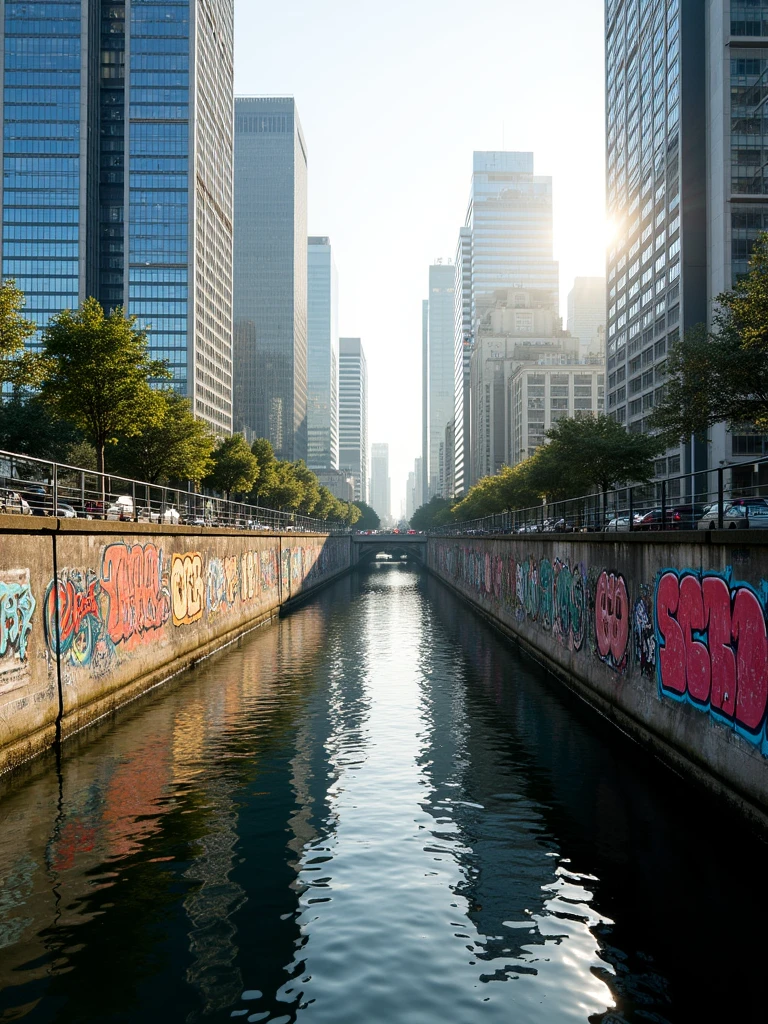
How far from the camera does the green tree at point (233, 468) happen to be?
258 feet

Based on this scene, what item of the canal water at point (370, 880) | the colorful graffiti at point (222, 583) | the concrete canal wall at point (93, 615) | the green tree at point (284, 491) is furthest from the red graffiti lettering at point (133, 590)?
the green tree at point (284, 491)

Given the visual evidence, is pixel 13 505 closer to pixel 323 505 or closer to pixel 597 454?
pixel 597 454

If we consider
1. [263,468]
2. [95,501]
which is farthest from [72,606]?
[263,468]

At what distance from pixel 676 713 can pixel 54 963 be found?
40.7 ft

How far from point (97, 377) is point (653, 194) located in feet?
339

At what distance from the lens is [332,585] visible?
3720 inches

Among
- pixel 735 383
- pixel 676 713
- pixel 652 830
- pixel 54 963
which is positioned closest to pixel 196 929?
pixel 54 963

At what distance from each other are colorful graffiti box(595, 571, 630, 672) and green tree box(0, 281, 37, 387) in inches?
1006

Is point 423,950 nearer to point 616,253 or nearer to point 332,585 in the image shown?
point 332,585

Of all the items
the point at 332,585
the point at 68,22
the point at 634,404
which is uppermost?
the point at 68,22

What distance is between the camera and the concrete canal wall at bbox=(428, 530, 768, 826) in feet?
41.8

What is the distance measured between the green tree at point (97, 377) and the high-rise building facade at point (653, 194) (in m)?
66.3

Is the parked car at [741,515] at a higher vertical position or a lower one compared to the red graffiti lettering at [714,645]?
higher

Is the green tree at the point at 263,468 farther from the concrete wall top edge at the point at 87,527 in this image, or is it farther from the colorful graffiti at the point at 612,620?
the colorful graffiti at the point at 612,620
